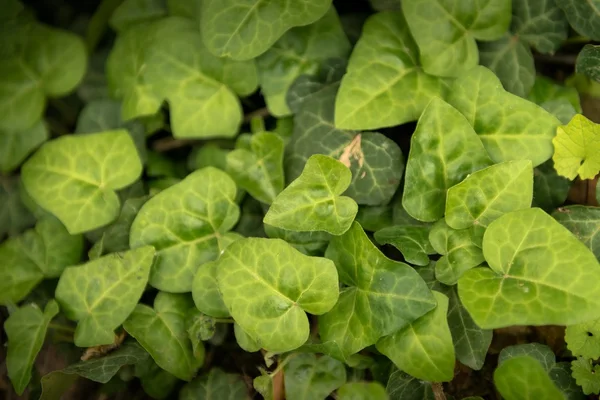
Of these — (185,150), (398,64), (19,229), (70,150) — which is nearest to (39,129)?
(70,150)

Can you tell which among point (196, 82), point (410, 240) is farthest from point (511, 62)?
point (196, 82)

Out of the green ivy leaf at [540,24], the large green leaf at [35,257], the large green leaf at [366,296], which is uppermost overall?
the green ivy leaf at [540,24]

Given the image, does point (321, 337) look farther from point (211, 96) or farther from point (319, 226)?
point (211, 96)

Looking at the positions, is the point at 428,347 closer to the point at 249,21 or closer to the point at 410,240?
the point at 410,240

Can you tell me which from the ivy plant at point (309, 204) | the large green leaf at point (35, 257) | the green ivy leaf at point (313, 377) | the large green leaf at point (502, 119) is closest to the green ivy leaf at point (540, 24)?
the ivy plant at point (309, 204)

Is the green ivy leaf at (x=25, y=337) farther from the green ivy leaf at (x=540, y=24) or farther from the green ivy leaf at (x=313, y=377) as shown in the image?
the green ivy leaf at (x=540, y=24)

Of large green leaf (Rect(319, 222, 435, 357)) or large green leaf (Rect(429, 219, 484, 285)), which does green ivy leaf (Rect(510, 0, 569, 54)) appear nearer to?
large green leaf (Rect(429, 219, 484, 285))
